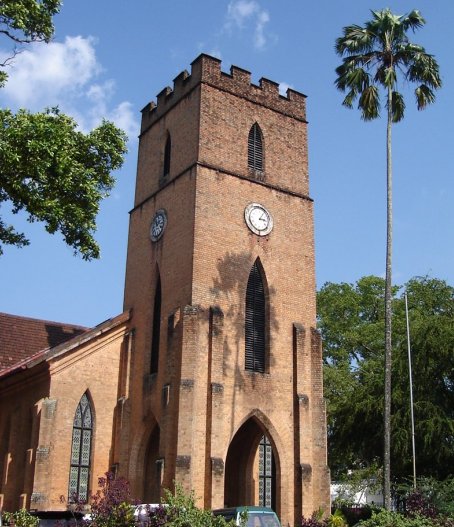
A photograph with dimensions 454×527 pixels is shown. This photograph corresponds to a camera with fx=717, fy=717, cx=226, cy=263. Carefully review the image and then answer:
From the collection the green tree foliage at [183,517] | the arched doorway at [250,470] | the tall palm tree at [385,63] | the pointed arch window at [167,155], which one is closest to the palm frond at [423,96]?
the tall palm tree at [385,63]

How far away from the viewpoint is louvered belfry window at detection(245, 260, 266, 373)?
26.6 metres

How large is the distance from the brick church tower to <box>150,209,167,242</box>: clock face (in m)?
0.15

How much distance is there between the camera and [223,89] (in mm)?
29438

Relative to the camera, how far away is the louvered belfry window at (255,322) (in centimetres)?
2661

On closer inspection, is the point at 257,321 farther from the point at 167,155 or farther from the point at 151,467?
the point at 167,155

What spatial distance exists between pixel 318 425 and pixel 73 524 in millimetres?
14849

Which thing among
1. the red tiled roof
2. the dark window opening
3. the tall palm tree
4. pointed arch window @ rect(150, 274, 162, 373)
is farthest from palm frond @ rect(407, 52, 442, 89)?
the red tiled roof

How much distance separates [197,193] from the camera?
1070 inches

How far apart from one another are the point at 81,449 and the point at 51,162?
43.1 ft

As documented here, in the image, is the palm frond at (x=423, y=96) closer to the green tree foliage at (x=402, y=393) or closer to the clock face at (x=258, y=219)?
the clock face at (x=258, y=219)

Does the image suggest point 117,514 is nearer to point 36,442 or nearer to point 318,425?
point 36,442

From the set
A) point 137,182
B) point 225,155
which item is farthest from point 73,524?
point 137,182

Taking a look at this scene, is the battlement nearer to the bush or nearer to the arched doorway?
the arched doorway

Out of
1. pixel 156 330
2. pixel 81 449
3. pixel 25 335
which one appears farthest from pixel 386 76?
pixel 25 335
